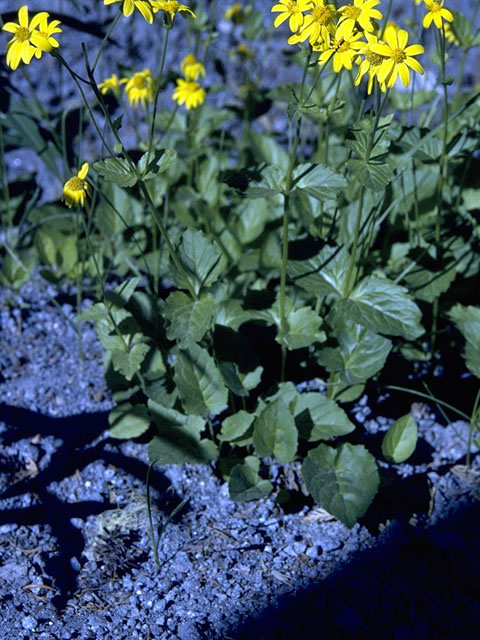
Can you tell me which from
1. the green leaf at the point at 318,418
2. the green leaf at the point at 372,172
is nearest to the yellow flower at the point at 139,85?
the green leaf at the point at 372,172

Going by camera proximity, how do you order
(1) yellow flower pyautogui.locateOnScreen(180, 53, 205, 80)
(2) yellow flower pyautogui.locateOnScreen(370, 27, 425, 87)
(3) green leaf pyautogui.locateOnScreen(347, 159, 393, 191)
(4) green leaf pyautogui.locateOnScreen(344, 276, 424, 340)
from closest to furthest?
(2) yellow flower pyautogui.locateOnScreen(370, 27, 425, 87), (3) green leaf pyautogui.locateOnScreen(347, 159, 393, 191), (4) green leaf pyautogui.locateOnScreen(344, 276, 424, 340), (1) yellow flower pyautogui.locateOnScreen(180, 53, 205, 80)

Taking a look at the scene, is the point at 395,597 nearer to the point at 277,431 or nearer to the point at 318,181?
the point at 277,431

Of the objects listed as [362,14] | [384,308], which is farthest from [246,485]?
[362,14]

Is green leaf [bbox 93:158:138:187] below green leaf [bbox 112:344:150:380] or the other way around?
the other way around

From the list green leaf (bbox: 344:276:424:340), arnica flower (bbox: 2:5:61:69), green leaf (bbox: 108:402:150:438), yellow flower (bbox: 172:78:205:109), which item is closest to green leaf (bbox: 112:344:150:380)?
green leaf (bbox: 108:402:150:438)

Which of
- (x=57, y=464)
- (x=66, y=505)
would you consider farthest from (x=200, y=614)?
(x=57, y=464)

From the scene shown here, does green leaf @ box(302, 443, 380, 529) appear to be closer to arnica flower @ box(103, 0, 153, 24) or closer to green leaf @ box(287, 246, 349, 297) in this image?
green leaf @ box(287, 246, 349, 297)

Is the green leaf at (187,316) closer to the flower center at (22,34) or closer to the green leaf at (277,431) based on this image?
the green leaf at (277,431)
